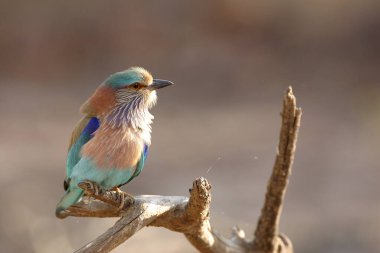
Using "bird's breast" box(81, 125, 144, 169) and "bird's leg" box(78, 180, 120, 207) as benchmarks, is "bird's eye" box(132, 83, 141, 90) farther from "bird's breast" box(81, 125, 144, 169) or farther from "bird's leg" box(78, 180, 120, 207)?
"bird's leg" box(78, 180, 120, 207)

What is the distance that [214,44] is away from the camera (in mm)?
9625

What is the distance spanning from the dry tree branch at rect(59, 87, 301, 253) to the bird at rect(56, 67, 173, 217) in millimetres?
73

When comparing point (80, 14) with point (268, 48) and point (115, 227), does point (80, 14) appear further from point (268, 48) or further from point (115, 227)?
point (115, 227)

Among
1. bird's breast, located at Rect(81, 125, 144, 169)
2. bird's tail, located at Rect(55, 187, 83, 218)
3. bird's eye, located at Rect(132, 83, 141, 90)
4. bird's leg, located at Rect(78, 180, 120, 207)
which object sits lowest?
bird's tail, located at Rect(55, 187, 83, 218)

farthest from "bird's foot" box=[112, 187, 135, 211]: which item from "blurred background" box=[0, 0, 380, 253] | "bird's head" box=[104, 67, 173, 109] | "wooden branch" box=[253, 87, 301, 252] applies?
"blurred background" box=[0, 0, 380, 253]

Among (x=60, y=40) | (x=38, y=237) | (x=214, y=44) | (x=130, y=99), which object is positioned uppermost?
(x=214, y=44)

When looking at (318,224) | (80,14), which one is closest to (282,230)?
(318,224)

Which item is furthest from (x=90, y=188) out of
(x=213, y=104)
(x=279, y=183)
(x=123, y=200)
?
(x=213, y=104)

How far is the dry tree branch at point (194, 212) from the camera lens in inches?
115

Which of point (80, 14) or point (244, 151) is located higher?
point (80, 14)

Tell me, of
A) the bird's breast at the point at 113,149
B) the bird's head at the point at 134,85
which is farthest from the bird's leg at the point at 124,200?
the bird's head at the point at 134,85

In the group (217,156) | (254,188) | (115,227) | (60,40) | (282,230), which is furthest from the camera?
(60,40)

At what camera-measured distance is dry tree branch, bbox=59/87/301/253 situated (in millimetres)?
2918

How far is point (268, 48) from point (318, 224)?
3.83m
